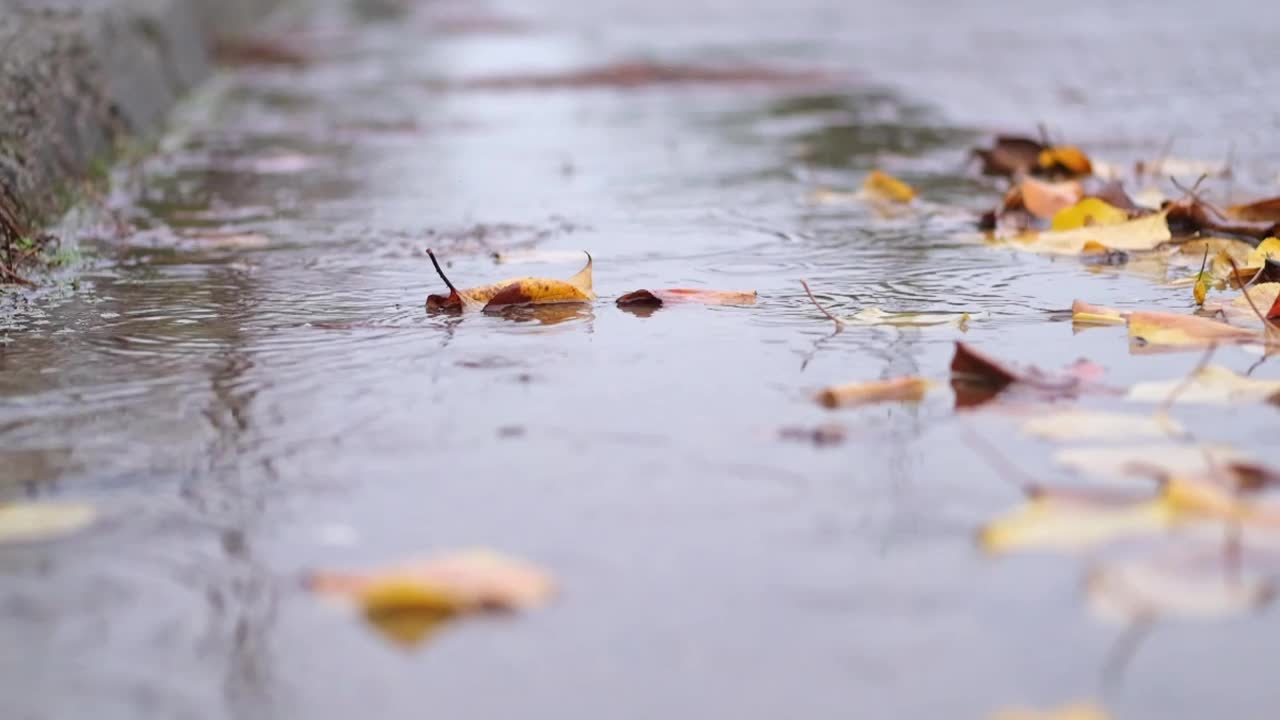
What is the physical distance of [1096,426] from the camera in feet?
5.38

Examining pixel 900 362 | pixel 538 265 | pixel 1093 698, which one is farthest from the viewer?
pixel 538 265

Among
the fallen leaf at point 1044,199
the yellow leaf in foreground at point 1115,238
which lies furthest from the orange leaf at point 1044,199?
the yellow leaf in foreground at point 1115,238

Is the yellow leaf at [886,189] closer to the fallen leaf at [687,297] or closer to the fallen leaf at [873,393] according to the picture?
the fallen leaf at [687,297]

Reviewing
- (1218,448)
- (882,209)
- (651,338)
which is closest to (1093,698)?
(1218,448)

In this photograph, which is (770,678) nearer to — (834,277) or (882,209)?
(834,277)

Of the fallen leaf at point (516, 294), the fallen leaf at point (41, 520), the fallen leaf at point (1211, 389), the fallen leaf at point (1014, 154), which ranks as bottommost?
the fallen leaf at point (1014, 154)

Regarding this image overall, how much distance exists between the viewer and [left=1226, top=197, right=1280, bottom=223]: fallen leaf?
2.88 metres

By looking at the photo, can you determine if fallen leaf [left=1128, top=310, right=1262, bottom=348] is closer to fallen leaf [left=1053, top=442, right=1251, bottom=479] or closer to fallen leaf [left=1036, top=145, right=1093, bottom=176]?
fallen leaf [left=1053, top=442, right=1251, bottom=479]

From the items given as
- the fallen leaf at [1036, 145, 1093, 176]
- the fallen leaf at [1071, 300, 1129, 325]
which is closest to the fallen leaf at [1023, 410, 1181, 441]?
the fallen leaf at [1071, 300, 1129, 325]

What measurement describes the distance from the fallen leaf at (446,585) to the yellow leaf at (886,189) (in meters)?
2.34

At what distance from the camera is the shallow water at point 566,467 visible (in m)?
1.10

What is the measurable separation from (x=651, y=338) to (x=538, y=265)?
71 cm

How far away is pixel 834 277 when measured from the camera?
2.59 metres

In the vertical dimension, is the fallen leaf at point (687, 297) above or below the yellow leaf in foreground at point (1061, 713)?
below
